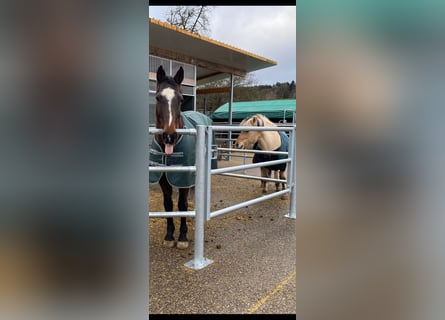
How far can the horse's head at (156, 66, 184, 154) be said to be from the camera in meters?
1.94

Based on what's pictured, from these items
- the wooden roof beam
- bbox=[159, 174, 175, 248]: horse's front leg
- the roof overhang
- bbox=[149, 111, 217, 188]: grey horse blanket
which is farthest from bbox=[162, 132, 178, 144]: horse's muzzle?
the wooden roof beam

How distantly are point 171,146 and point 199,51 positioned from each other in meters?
4.78

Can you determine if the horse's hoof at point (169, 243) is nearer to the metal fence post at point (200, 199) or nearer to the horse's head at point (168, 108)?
the metal fence post at point (200, 199)

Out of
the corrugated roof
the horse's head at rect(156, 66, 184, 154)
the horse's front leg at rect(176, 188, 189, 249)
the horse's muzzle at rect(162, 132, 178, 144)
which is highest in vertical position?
the corrugated roof

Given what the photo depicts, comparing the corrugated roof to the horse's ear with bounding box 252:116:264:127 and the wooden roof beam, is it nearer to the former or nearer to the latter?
the wooden roof beam

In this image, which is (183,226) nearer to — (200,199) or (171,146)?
(200,199)

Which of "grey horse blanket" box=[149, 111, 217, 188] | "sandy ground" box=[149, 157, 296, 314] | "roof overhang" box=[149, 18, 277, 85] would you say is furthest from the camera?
"roof overhang" box=[149, 18, 277, 85]

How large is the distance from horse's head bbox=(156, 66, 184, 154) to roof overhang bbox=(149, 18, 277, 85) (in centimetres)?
307

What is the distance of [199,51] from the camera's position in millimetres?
6195

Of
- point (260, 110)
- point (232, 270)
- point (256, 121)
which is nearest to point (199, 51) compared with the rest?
point (256, 121)
